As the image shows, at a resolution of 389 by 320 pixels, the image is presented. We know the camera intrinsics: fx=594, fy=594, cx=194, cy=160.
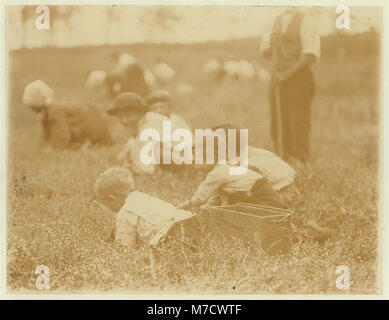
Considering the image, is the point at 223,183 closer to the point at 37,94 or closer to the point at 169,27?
the point at 169,27

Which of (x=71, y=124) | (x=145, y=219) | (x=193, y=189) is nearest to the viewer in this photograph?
A: (x=145, y=219)

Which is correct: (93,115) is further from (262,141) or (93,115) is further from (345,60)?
(345,60)

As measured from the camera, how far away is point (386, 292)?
203 inches

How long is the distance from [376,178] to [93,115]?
2.59 meters

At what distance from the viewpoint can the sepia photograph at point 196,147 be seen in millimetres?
4957

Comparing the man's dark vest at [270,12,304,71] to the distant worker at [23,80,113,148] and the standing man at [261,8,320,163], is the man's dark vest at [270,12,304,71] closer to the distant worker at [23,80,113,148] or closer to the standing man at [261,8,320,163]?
the standing man at [261,8,320,163]

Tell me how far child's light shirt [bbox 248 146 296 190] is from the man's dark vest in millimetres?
795

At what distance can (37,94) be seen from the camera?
525 cm

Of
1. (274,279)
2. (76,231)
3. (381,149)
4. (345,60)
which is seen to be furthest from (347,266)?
(76,231)

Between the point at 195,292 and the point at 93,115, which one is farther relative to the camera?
the point at 93,115

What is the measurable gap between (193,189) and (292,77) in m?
1.34

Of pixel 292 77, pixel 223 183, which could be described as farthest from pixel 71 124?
pixel 292 77

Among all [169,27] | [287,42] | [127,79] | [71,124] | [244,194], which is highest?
[169,27]

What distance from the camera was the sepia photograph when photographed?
4.96 m
